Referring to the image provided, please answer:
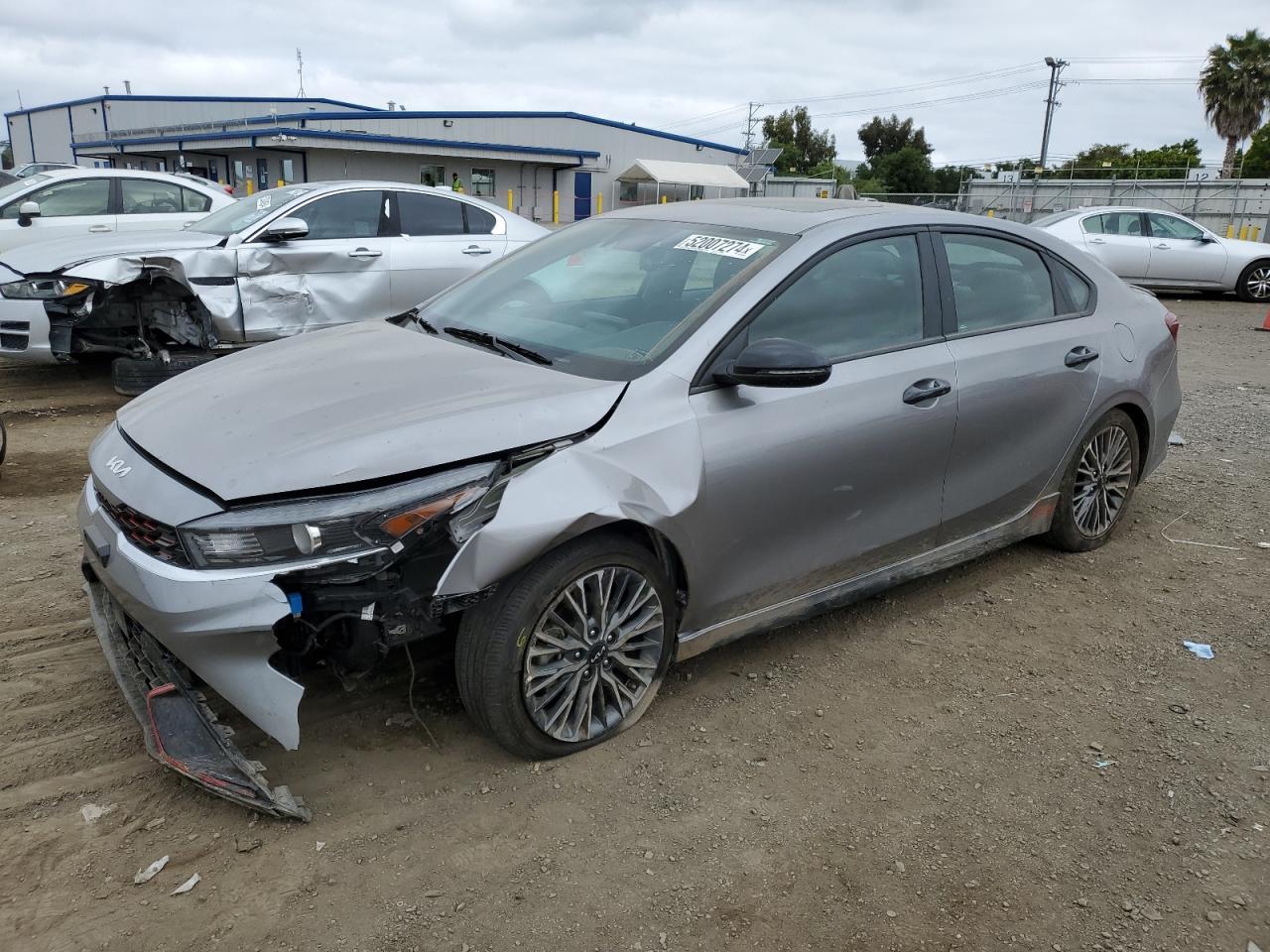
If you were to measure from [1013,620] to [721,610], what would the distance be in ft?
5.34

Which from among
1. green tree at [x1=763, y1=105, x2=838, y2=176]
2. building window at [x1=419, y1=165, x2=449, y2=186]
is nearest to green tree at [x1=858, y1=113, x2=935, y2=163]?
green tree at [x1=763, y1=105, x2=838, y2=176]

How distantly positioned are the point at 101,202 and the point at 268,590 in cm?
1007

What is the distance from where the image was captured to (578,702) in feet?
9.91

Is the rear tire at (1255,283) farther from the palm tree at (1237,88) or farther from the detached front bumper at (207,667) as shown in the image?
the palm tree at (1237,88)

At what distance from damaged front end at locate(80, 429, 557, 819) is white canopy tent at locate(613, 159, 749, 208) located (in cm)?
4459

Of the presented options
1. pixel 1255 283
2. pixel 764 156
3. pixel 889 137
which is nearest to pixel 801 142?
pixel 889 137

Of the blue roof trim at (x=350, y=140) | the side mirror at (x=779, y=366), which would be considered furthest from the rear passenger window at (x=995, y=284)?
the blue roof trim at (x=350, y=140)

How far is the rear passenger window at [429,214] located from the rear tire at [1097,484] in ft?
19.6

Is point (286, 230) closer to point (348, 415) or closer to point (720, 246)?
point (720, 246)

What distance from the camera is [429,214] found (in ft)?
28.3

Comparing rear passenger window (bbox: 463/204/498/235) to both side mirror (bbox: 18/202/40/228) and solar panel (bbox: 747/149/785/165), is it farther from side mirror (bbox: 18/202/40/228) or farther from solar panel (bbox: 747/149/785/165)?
solar panel (bbox: 747/149/785/165)

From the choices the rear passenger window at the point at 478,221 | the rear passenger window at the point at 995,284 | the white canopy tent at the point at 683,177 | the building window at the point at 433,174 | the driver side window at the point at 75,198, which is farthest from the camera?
the white canopy tent at the point at 683,177

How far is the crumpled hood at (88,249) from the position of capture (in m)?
7.12

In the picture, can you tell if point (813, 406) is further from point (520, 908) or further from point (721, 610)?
point (520, 908)
